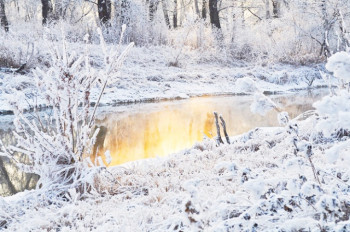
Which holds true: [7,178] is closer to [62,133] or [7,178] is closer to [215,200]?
[62,133]

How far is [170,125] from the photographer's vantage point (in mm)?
7855

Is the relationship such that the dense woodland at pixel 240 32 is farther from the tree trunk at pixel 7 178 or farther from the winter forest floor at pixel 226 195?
the winter forest floor at pixel 226 195

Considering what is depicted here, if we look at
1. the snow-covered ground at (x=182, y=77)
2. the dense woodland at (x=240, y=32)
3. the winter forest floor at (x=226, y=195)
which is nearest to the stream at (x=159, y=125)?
the snow-covered ground at (x=182, y=77)

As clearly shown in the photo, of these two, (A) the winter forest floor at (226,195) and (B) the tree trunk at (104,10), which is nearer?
(A) the winter forest floor at (226,195)

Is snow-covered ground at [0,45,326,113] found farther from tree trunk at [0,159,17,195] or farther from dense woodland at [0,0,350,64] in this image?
tree trunk at [0,159,17,195]

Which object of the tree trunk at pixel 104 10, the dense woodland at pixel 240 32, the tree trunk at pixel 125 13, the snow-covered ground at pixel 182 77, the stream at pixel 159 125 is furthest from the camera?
the tree trunk at pixel 104 10

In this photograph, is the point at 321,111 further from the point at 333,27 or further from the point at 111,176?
the point at 333,27

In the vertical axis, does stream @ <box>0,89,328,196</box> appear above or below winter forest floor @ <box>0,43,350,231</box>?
below

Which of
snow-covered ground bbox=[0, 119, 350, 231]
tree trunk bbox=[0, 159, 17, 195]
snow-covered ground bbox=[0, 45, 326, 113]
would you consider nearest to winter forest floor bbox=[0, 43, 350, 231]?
snow-covered ground bbox=[0, 119, 350, 231]

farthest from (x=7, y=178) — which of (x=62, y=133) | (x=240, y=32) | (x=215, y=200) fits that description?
(x=240, y=32)

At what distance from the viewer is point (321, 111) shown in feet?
4.13

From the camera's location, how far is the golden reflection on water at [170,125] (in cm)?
620

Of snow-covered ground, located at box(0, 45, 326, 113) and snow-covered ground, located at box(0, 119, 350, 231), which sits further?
snow-covered ground, located at box(0, 45, 326, 113)

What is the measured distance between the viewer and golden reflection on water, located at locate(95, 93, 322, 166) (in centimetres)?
620
